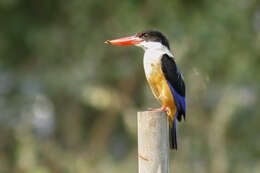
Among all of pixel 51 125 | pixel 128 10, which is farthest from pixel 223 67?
pixel 51 125

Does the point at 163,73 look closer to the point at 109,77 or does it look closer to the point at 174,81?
the point at 174,81

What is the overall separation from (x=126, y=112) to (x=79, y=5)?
3046 mm

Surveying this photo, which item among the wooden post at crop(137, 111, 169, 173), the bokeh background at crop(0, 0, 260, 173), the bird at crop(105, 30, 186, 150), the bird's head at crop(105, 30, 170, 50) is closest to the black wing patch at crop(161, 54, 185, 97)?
the bird at crop(105, 30, 186, 150)

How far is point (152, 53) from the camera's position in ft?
11.7

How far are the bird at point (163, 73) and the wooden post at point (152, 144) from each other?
48 centimetres

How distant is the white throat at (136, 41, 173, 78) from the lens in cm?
349

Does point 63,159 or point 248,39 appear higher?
point 248,39

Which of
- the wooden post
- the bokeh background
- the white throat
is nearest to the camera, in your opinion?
the wooden post

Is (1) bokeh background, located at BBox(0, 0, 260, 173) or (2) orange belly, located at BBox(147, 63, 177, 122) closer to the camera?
(2) orange belly, located at BBox(147, 63, 177, 122)

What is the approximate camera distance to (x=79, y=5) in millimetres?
8828

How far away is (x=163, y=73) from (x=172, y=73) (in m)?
0.07

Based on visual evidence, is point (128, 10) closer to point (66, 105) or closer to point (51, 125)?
point (66, 105)

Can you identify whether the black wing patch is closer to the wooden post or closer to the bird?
the bird

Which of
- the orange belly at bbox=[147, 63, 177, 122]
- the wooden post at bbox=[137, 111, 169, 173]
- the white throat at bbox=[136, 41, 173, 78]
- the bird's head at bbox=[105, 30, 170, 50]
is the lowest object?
the wooden post at bbox=[137, 111, 169, 173]
